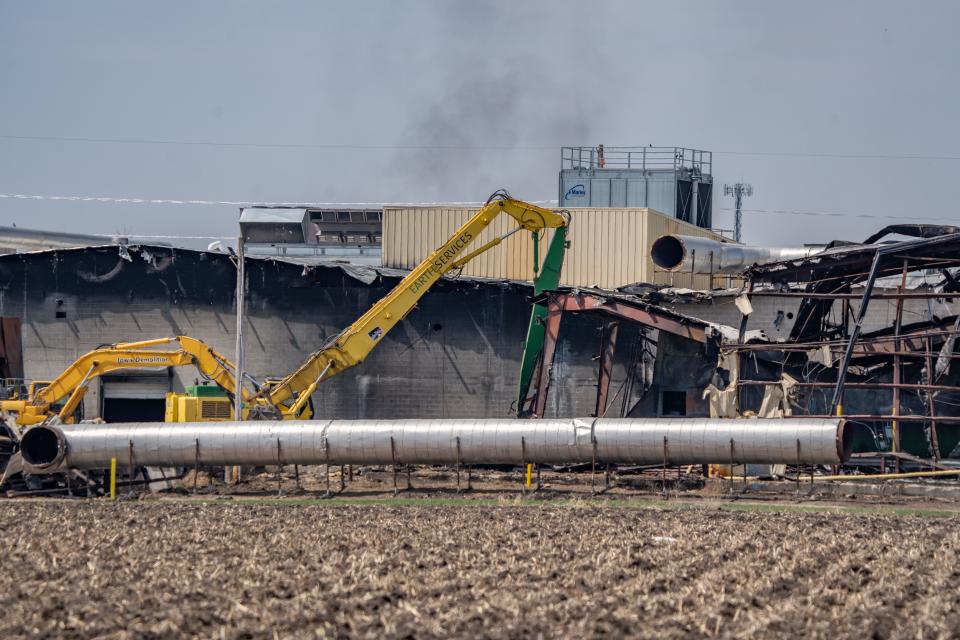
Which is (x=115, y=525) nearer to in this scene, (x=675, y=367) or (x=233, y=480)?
(x=233, y=480)

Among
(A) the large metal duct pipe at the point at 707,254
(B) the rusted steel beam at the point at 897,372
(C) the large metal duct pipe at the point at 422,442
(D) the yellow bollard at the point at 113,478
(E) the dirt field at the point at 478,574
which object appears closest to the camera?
(E) the dirt field at the point at 478,574

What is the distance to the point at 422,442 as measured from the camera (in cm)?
2777

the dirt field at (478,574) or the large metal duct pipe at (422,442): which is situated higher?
the large metal duct pipe at (422,442)

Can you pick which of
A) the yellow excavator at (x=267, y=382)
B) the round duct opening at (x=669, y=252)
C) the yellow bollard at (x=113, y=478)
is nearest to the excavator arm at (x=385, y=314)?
the yellow excavator at (x=267, y=382)

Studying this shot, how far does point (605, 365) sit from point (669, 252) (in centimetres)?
399

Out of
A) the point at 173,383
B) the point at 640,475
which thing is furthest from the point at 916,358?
the point at 173,383

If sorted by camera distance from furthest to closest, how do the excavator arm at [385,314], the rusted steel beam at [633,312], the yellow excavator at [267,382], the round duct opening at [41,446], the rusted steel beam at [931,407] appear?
1. the rusted steel beam at [633,312]
2. the excavator arm at [385,314]
3. the yellow excavator at [267,382]
4. the round duct opening at [41,446]
5. the rusted steel beam at [931,407]

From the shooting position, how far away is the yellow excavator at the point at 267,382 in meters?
31.5

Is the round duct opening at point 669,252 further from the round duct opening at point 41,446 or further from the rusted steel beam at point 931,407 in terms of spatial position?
the round duct opening at point 41,446

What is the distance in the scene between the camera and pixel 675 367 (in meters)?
36.2

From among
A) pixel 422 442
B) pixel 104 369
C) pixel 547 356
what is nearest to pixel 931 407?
pixel 547 356

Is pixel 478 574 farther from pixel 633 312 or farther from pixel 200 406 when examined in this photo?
pixel 633 312

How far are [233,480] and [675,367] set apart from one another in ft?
44.5

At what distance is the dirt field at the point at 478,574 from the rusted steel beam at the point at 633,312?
1038cm
